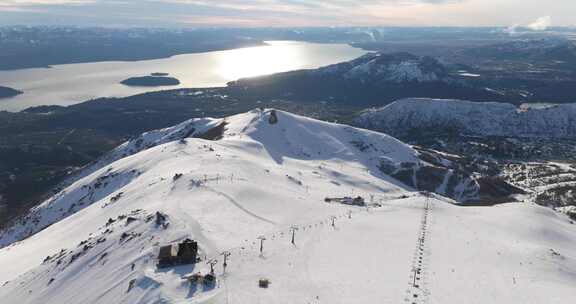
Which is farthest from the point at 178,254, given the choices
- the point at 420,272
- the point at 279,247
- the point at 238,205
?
the point at 420,272

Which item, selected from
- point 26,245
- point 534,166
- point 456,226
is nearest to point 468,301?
point 456,226

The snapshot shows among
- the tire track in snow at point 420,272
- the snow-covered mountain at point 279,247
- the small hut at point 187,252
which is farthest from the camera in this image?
the small hut at point 187,252

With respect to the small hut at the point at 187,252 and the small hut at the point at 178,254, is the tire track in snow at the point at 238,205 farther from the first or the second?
the small hut at the point at 178,254

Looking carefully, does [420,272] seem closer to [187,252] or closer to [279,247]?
[279,247]

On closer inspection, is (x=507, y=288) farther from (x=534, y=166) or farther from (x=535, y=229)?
Result: (x=534, y=166)

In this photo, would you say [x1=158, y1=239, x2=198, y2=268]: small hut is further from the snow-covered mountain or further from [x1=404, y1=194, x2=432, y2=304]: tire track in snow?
[x1=404, y1=194, x2=432, y2=304]: tire track in snow

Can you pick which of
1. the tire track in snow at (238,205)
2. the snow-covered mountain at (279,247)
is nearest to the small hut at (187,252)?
the snow-covered mountain at (279,247)
